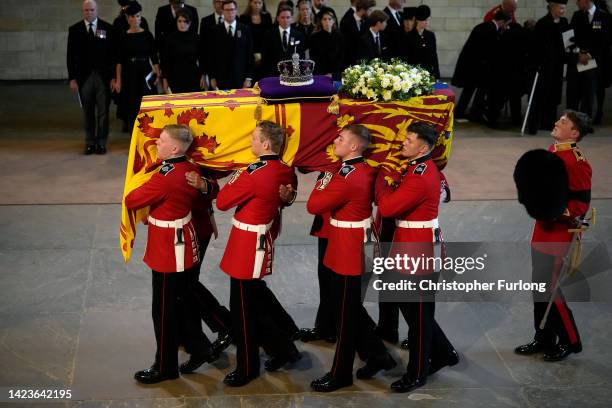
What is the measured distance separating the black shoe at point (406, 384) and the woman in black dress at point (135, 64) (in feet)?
17.9

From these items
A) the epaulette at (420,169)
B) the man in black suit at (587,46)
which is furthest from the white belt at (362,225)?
the man in black suit at (587,46)

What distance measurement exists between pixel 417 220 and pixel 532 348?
3.83 ft

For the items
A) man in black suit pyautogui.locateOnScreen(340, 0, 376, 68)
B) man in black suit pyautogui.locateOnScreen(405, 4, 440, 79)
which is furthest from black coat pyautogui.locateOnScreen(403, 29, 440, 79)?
man in black suit pyautogui.locateOnScreen(340, 0, 376, 68)

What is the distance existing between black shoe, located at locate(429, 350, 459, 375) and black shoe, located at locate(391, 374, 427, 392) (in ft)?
0.49

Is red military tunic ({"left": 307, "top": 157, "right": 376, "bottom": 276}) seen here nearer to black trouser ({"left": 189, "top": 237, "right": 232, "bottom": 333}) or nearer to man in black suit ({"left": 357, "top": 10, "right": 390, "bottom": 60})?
black trouser ({"left": 189, "top": 237, "right": 232, "bottom": 333})

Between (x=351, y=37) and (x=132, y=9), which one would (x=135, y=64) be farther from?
(x=351, y=37)

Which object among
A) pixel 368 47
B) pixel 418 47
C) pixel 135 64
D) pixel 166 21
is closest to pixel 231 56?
pixel 135 64

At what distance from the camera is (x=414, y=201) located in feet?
14.7

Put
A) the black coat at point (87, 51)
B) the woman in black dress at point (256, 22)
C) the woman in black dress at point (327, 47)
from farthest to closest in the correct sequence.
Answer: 1. the woman in black dress at point (256, 22)
2. the woman in black dress at point (327, 47)
3. the black coat at point (87, 51)

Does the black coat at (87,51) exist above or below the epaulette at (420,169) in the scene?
below

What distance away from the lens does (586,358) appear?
16.6 feet

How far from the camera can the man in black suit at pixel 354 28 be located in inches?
391

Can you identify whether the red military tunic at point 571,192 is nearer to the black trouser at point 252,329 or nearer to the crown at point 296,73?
the crown at point 296,73

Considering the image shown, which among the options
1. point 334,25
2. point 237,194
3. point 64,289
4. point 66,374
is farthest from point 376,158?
point 334,25
